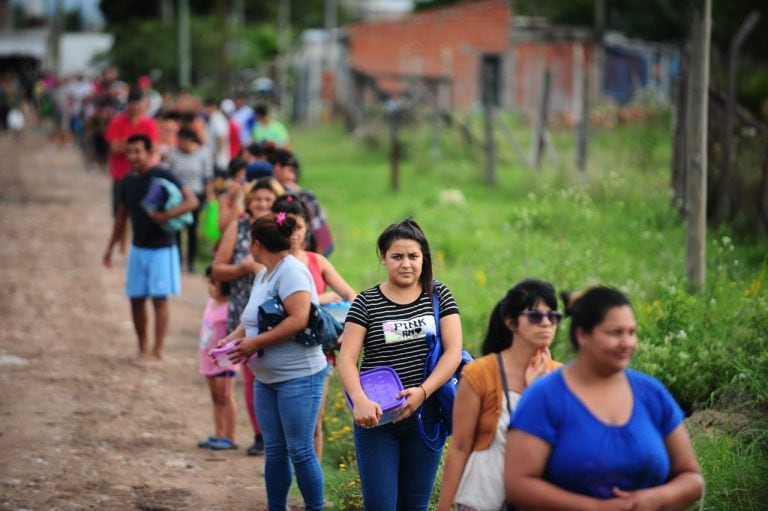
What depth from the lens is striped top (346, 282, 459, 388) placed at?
5.78 m

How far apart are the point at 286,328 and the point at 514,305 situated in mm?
1934

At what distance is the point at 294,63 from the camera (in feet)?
182

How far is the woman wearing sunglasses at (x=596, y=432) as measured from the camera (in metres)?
4.18

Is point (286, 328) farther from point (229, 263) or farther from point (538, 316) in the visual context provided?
point (538, 316)

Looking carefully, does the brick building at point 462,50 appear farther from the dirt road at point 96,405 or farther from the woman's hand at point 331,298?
the woman's hand at point 331,298

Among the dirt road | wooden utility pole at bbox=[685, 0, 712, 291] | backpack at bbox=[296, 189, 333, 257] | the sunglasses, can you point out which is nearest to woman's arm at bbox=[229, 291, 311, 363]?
the dirt road

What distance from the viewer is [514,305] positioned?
15.7 feet

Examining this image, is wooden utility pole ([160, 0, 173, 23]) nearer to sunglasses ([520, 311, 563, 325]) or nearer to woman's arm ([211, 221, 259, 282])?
Result: woman's arm ([211, 221, 259, 282])

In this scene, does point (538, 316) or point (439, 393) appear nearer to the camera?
point (538, 316)

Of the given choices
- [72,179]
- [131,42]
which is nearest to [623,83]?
[131,42]

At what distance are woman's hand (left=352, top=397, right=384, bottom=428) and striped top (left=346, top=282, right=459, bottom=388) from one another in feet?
0.80

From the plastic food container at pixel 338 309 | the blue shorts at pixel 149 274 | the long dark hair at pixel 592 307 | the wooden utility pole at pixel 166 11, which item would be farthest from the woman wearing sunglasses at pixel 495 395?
the wooden utility pole at pixel 166 11

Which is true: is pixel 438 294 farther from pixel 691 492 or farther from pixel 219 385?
pixel 219 385

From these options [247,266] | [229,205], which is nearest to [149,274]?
[229,205]
